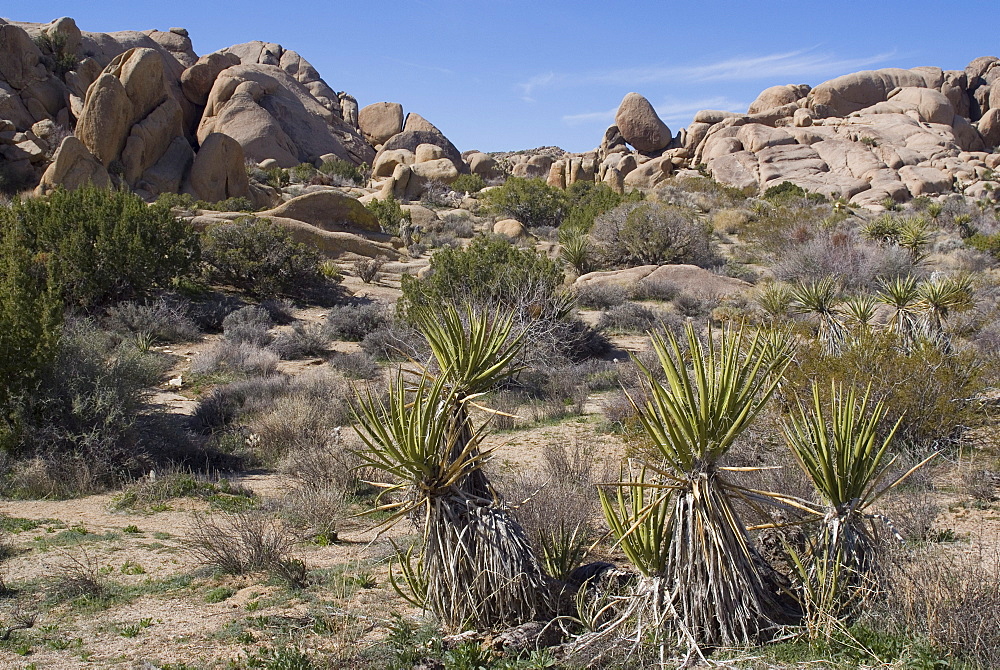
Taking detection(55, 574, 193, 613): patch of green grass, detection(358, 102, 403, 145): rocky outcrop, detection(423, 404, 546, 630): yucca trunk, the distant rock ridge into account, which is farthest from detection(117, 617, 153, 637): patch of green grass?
detection(358, 102, 403, 145): rocky outcrop

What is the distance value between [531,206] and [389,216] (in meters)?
6.73

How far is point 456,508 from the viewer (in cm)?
425

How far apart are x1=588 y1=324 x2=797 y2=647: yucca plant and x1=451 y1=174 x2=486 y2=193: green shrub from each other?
118ft

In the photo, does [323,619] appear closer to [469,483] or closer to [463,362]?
[469,483]

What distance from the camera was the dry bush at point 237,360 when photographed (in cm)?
1229

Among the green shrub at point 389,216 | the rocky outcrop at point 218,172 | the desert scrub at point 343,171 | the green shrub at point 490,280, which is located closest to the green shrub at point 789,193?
the green shrub at point 389,216

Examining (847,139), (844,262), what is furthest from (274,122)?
(847,139)

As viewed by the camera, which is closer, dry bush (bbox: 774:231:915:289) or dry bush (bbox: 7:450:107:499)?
dry bush (bbox: 7:450:107:499)

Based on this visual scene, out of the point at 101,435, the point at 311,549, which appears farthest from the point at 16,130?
the point at 311,549

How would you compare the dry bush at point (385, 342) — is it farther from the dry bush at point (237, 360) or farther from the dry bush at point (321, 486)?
the dry bush at point (321, 486)

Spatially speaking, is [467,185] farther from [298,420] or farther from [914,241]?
[298,420]

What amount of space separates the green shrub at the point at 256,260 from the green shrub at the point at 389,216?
8656 millimetres

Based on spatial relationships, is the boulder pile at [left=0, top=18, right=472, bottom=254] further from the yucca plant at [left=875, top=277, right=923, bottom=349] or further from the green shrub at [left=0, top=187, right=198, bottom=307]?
the yucca plant at [left=875, top=277, right=923, bottom=349]

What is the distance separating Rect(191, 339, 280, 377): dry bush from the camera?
40.3 ft
